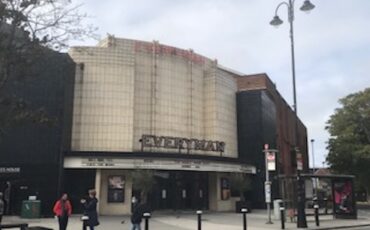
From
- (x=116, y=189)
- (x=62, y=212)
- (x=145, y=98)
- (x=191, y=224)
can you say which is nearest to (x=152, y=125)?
(x=145, y=98)

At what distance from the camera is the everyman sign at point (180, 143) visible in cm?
4316

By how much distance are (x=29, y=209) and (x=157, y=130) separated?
14839 millimetres

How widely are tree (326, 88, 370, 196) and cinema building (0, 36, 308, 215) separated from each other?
→ 13149 mm

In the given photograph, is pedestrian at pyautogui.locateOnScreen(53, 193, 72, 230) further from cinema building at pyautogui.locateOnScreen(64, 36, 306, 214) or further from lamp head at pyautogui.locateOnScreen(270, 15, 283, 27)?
cinema building at pyautogui.locateOnScreen(64, 36, 306, 214)

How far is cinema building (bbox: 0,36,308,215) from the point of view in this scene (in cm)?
3925

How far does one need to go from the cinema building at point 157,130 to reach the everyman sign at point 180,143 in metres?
0.09

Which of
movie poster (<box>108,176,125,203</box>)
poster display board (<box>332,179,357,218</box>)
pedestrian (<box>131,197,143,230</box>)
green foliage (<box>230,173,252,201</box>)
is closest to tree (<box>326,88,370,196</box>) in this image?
green foliage (<box>230,173,252,201</box>)

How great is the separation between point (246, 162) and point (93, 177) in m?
15.6

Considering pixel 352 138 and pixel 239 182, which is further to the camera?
pixel 352 138

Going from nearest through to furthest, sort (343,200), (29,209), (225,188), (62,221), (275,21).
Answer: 1. (62,221)
2. (275,21)
3. (29,209)
4. (343,200)
5. (225,188)

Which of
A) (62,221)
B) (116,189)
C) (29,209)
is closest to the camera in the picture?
(62,221)

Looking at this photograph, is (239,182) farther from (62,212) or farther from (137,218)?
(137,218)

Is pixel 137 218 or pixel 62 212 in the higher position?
pixel 62 212

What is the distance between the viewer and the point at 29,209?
33.0 m
